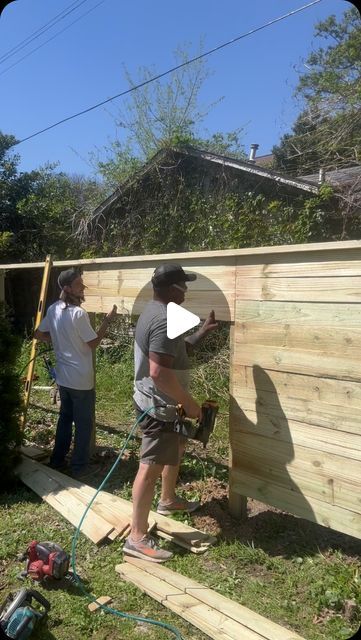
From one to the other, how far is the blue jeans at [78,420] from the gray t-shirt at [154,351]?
1378 millimetres

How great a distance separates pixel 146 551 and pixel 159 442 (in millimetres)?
699

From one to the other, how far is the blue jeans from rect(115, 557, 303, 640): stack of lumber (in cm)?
172

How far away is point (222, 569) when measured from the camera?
123 inches

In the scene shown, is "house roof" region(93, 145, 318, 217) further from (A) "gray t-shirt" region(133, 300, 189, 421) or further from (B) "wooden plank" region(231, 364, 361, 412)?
(A) "gray t-shirt" region(133, 300, 189, 421)

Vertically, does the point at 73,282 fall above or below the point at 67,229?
below

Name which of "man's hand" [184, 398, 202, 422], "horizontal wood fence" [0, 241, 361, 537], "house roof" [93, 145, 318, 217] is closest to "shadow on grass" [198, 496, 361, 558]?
"horizontal wood fence" [0, 241, 361, 537]

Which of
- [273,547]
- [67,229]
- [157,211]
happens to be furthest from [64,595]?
[67,229]

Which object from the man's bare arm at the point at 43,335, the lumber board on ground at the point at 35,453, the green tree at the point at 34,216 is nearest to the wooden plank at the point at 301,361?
the man's bare arm at the point at 43,335

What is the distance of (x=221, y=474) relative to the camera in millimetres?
4562

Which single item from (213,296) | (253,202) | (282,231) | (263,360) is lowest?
(263,360)

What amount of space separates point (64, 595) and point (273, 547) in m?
1.38

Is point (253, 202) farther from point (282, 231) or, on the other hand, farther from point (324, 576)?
point (324, 576)

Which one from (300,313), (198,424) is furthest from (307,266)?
(198,424)

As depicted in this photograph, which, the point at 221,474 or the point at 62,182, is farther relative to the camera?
the point at 62,182
